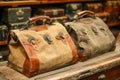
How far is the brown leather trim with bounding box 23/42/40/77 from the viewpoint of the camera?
1.44m

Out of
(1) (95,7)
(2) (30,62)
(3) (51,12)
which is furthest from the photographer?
(1) (95,7)

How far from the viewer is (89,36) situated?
1818 mm

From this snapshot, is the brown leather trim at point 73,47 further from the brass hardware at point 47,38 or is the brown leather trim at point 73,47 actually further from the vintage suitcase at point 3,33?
the vintage suitcase at point 3,33

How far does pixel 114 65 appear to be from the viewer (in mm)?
1809

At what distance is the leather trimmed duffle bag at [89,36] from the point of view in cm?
176

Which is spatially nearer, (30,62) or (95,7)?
(30,62)

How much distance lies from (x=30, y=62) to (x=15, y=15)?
127 cm

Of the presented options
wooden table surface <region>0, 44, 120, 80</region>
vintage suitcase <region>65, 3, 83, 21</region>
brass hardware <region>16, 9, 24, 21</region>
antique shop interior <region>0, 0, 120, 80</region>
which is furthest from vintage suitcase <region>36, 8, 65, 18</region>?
wooden table surface <region>0, 44, 120, 80</region>

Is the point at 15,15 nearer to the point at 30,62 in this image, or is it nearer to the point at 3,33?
the point at 3,33

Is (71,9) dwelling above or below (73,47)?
below

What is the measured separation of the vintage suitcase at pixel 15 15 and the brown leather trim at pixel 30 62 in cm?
116

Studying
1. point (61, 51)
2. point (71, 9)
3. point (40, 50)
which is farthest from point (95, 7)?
Result: point (40, 50)

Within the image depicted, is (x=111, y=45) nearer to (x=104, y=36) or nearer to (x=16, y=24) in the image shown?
(x=104, y=36)

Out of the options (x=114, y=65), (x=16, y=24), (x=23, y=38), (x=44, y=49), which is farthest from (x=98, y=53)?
(x=16, y=24)
